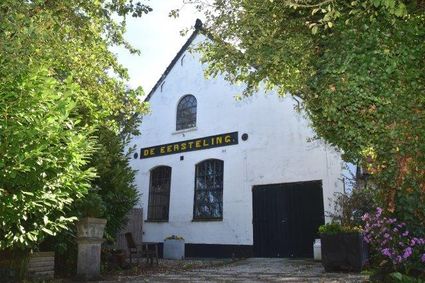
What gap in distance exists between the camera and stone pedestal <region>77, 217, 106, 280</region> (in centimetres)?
831

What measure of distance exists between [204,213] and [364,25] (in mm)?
11020

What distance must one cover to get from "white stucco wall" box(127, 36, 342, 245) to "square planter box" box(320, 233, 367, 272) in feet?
11.9

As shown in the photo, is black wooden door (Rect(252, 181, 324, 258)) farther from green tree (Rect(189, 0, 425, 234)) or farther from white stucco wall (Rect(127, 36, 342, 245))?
green tree (Rect(189, 0, 425, 234))

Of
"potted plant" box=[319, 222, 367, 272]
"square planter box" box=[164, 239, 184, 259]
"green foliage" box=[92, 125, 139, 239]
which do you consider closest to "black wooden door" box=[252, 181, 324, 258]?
"square planter box" box=[164, 239, 184, 259]

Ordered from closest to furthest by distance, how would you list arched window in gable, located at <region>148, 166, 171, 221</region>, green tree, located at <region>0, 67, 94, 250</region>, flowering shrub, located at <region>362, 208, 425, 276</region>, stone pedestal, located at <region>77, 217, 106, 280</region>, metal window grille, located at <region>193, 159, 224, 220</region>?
flowering shrub, located at <region>362, 208, 425, 276</region> < green tree, located at <region>0, 67, 94, 250</region> < stone pedestal, located at <region>77, 217, 106, 280</region> < metal window grille, located at <region>193, 159, 224, 220</region> < arched window in gable, located at <region>148, 166, 171, 221</region>

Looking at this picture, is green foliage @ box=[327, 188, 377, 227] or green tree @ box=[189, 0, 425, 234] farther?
green foliage @ box=[327, 188, 377, 227]

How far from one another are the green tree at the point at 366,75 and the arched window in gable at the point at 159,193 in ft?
34.8

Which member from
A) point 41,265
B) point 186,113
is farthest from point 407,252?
point 186,113

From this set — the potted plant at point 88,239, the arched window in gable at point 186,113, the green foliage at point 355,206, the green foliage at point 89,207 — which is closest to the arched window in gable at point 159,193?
the arched window in gable at point 186,113

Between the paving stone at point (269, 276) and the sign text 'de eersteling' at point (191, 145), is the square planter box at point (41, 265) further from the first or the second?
the sign text 'de eersteling' at point (191, 145)

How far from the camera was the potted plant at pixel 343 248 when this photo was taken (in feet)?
29.6

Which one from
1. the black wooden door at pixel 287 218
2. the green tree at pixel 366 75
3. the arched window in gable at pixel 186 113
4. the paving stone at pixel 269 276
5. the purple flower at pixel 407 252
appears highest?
the arched window in gable at pixel 186 113

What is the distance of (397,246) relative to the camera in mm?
6312

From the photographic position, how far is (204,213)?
51.6 ft
